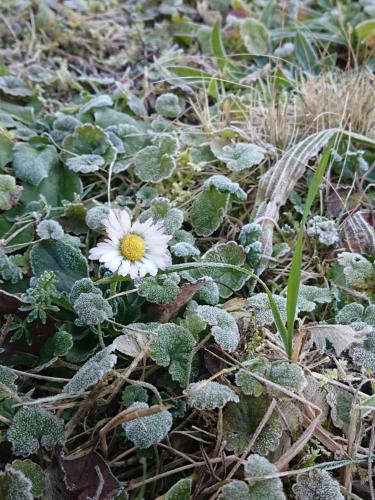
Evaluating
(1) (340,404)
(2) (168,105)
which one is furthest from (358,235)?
(2) (168,105)

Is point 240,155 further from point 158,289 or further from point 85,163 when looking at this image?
point 158,289

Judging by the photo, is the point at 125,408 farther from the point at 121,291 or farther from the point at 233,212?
the point at 233,212

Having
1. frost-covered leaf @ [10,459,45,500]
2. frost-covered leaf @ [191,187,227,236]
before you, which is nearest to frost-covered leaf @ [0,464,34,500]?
frost-covered leaf @ [10,459,45,500]

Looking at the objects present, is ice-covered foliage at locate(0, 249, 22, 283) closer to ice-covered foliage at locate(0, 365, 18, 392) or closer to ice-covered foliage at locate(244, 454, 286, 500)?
ice-covered foliage at locate(0, 365, 18, 392)

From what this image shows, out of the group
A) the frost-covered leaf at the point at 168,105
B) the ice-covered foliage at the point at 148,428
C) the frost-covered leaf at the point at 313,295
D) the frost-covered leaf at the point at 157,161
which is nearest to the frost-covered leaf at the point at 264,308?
the frost-covered leaf at the point at 313,295

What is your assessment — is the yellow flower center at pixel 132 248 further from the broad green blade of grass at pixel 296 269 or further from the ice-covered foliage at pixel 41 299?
the broad green blade of grass at pixel 296 269

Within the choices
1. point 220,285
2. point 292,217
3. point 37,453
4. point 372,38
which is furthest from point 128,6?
point 37,453
